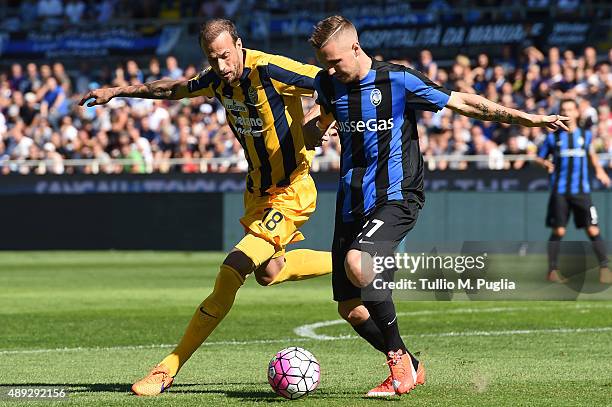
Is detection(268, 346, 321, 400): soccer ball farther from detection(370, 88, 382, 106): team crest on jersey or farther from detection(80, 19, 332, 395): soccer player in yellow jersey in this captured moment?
detection(370, 88, 382, 106): team crest on jersey

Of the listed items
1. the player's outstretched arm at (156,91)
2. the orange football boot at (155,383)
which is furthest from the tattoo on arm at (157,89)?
the orange football boot at (155,383)

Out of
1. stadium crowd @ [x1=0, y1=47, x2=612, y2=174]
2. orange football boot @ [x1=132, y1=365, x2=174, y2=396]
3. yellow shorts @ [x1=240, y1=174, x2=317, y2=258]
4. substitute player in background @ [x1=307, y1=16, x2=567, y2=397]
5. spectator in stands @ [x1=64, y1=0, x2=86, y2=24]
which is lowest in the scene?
stadium crowd @ [x1=0, y1=47, x2=612, y2=174]

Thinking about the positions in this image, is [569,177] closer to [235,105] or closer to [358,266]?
[235,105]

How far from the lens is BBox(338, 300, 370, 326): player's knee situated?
24.3ft

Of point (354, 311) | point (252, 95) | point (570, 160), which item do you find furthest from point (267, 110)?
point (570, 160)

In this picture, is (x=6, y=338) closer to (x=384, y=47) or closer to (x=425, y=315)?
(x=425, y=315)

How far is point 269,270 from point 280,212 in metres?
0.40

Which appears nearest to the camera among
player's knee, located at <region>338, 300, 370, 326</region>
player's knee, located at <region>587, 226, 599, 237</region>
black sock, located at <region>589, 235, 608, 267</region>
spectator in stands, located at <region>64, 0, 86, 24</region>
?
player's knee, located at <region>338, 300, 370, 326</region>

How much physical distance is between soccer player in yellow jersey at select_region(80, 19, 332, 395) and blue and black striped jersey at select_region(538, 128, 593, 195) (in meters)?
8.62

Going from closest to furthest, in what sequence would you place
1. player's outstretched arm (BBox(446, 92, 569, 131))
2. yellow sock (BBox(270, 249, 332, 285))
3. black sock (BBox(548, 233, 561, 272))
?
player's outstretched arm (BBox(446, 92, 569, 131)) → yellow sock (BBox(270, 249, 332, 285)) → black sock (BBox(548, 233, 561, 272))

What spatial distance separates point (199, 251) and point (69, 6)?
413 inches

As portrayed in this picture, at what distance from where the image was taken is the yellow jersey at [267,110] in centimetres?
801

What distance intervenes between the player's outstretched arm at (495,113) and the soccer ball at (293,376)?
1.69 m

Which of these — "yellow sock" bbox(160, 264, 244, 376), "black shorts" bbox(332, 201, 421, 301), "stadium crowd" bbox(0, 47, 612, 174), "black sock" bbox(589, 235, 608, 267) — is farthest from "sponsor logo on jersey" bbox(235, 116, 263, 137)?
"stadium crowd" bbox(0, 47, 612, 174)
